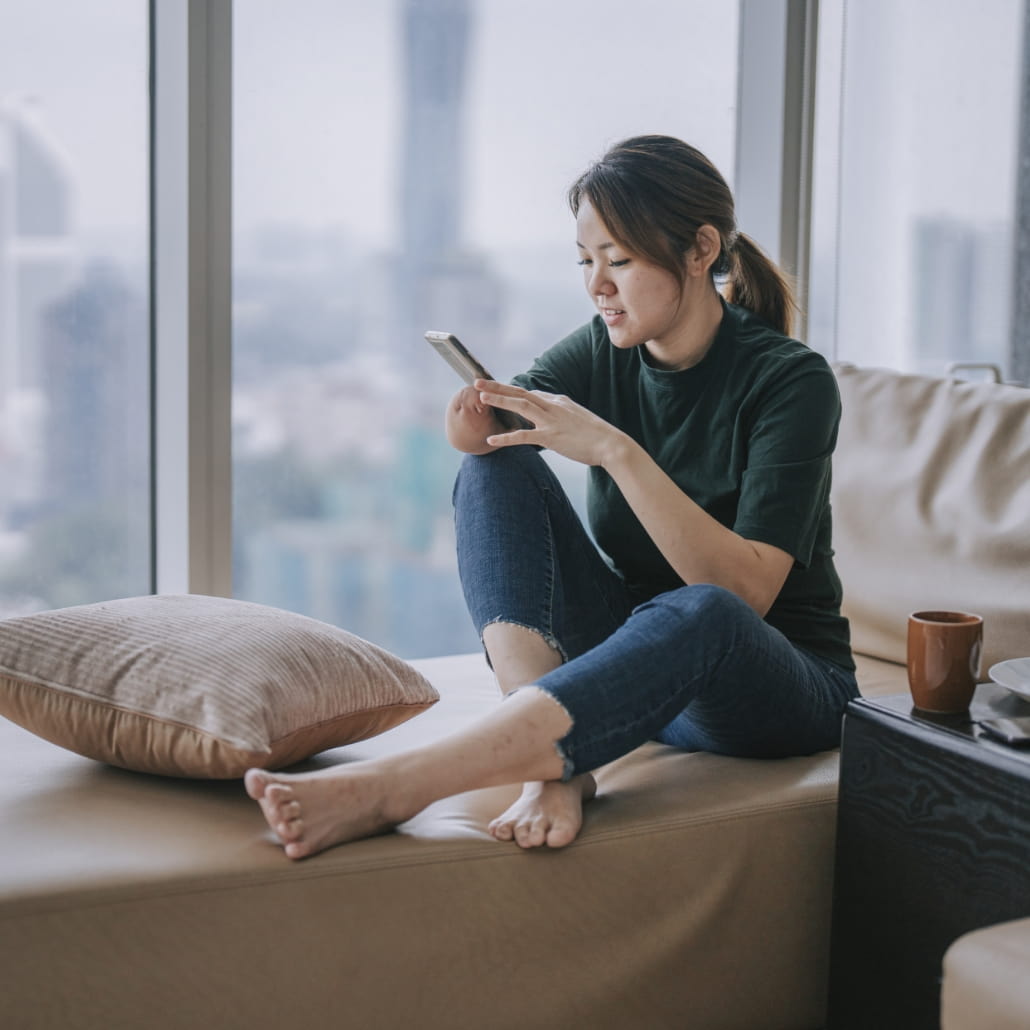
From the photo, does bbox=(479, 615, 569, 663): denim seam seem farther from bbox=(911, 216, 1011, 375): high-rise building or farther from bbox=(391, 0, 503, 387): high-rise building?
bbox=(911, 216, 1011, 375): high-rise building

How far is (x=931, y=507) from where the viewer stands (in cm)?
184

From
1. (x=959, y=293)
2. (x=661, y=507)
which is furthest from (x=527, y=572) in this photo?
(x=959, y=293)

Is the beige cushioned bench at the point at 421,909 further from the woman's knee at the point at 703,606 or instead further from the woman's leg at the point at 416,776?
the woman's knee at the point at 703,606

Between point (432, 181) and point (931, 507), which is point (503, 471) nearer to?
point (931, 507)

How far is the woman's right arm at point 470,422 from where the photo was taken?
156 cm

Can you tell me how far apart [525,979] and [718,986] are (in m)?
0.23

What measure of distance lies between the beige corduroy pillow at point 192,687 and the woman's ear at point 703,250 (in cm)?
64

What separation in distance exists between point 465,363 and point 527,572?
0.27m

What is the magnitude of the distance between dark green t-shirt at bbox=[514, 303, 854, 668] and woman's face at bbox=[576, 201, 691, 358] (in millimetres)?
80

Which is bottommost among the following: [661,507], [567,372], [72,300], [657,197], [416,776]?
[416,776]

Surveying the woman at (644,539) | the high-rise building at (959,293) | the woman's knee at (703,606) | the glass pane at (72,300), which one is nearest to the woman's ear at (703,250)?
the woman at (644,539)

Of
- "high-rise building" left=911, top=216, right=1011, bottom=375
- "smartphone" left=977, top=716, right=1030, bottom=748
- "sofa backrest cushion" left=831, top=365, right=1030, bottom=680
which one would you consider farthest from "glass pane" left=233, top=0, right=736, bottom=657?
"smartphone" left=977, top=716, right=1030, bottom=748

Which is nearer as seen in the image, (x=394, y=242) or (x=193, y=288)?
(x=193, y=288)

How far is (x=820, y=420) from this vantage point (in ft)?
4.93
